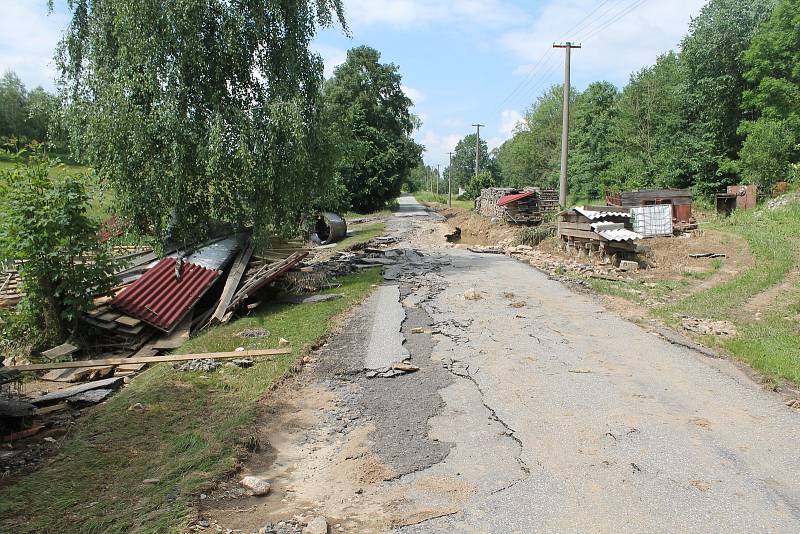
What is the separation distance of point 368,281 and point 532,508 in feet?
32.9

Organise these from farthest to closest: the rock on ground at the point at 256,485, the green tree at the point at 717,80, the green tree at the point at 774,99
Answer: the green tree at the point at 717,80 → the green tree at the point at 774,99 → the rock on ground at the point at 256,485

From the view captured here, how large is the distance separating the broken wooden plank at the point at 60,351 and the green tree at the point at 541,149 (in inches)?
2019

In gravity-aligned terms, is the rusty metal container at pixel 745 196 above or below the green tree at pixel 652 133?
below

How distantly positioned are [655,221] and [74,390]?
17613 millimetres

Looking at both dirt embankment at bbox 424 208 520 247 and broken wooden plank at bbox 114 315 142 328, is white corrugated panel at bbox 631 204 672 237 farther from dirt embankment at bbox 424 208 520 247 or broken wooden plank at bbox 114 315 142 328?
broken wooden plank at bbox 114 315 142 328

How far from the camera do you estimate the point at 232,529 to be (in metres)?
3.96

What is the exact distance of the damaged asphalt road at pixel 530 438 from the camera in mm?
4055

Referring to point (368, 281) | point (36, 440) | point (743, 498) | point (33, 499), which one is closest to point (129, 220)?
point (368, 281)

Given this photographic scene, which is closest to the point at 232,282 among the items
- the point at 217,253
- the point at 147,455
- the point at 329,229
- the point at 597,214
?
the point at 217,253

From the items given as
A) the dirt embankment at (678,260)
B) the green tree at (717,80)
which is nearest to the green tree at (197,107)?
the dirt embankment at (678,260)

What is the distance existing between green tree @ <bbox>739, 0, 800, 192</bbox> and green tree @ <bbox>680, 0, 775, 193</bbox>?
1.13 m

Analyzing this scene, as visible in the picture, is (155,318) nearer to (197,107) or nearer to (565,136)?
(197,107)

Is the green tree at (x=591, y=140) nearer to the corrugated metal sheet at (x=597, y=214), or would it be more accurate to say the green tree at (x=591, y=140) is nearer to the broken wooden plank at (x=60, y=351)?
the corrugated metal sheet at (x=597, y=214)

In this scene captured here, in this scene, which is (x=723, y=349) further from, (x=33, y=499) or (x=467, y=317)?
(x=33, y=499)
